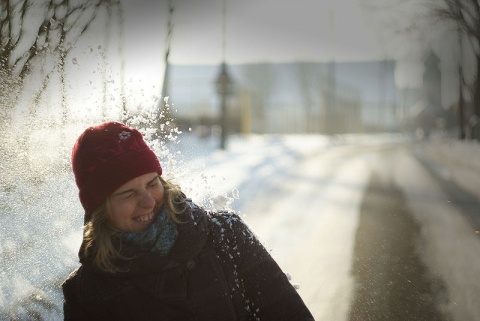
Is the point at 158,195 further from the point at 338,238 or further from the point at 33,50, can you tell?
the point at 338,238

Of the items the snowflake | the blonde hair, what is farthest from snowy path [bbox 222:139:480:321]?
the snowflake

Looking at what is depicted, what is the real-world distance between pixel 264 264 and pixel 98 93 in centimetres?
191

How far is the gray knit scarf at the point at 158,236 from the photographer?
2113mm

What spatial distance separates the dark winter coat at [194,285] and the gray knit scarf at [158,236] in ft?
0.08

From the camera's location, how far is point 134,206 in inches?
86.4

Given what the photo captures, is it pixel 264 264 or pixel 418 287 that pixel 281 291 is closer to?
pixel 264 264

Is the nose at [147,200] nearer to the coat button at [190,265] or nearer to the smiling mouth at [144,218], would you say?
the smiling mouth at [144,218]

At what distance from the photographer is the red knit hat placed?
217 cm

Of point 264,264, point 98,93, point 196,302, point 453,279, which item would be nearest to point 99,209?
point 196,302

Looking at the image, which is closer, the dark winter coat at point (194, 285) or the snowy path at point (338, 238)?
the dark winter coat at point (194, 285)

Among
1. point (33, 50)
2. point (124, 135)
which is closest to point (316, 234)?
point (33, 50)

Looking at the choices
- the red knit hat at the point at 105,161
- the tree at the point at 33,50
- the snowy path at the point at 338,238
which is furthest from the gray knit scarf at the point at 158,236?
the snowy path at the point at 338,238

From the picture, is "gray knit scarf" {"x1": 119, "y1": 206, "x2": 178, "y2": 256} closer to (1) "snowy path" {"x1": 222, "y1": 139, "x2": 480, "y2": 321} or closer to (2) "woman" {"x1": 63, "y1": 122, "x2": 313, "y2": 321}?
(2) "woman" {"x1": 63, "y1": 122, "x2": 313, "y2": 321}

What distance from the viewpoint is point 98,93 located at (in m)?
3.56
